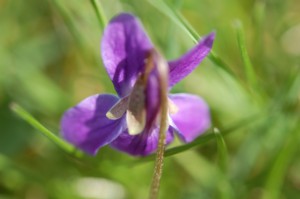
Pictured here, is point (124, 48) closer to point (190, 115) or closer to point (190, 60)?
point (190, 60)

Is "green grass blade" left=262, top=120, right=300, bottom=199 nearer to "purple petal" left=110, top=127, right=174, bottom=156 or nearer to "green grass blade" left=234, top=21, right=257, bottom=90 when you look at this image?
"green grass blade" left=234, top=21, right=257, bottom=90

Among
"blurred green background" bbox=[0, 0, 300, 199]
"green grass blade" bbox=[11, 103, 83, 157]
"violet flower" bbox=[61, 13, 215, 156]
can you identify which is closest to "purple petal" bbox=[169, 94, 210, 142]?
"violet flower" bbox=[61, 13, 215, 156]

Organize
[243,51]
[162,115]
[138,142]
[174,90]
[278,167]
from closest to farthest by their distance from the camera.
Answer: [162,115], [138,142], [243,51], [278,167], [174,90]

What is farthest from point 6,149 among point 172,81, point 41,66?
point 172,81

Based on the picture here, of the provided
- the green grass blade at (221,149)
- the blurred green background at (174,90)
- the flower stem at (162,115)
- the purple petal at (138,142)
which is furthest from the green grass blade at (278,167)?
the flower stem at (162,115)

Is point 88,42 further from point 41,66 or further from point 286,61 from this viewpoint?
point 286,61

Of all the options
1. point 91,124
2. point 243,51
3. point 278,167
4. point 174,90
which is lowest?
point 278,167

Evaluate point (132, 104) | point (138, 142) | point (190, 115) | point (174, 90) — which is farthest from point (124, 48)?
point (174, 90)
